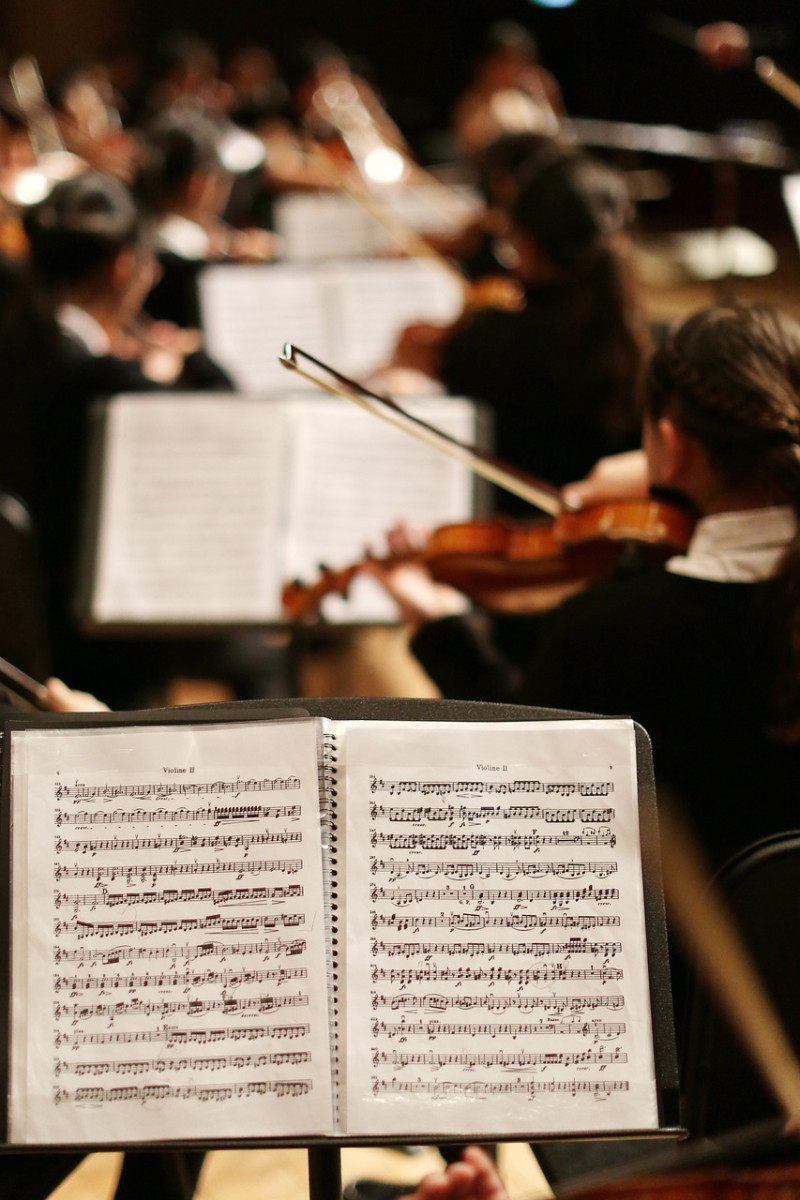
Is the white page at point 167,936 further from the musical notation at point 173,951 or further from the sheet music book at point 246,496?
the sheet music book at point 246,496

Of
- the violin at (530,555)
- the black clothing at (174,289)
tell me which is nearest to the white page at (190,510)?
the violin at (530,555)

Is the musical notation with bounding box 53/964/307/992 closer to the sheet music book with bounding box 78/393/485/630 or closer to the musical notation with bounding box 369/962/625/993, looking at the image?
the musical notation with bounding box 369/962/625/993

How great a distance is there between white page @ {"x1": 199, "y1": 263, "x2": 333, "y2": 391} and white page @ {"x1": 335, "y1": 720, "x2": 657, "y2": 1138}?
228cm

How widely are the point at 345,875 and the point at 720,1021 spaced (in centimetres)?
40

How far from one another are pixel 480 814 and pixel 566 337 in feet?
4.77

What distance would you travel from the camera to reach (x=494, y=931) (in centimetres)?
92

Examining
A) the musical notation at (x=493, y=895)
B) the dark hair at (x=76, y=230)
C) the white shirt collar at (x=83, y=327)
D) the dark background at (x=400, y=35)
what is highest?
the dark background at (x=400, y=35)

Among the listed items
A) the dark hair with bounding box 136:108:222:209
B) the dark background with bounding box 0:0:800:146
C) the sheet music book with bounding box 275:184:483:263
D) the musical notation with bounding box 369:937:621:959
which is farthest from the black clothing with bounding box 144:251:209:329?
the dark background with bounding box 0:0:800:146

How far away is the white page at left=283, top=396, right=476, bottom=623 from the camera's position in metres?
2.12

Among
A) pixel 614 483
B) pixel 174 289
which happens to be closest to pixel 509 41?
pixel 174 289

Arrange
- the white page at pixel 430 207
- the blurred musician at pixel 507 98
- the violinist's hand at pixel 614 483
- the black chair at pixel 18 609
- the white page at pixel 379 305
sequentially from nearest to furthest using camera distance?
the black chair at pixel 18 609 < the violinist's hand at pixel 614 483 < the white page at pixel 379 305 < the white page at pixel 430 207 < the blurred musician at pixel 507 98

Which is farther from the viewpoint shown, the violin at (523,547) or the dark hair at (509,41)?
the dark hair at (509,41)

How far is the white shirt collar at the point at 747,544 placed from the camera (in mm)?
1237

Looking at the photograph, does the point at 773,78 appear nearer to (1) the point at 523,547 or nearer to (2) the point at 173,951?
(1) the point at 523,547
